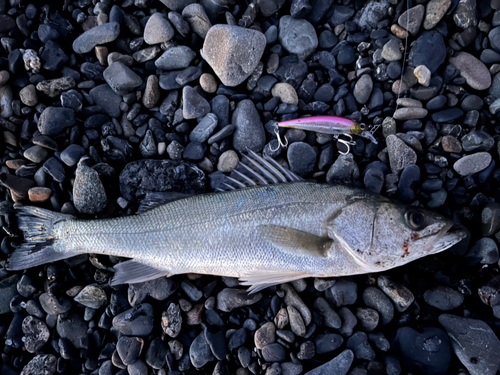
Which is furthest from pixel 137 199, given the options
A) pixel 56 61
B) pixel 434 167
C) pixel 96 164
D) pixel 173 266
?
pixel 434 167

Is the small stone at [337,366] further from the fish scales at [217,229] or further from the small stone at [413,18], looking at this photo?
the small stone at [413,18]

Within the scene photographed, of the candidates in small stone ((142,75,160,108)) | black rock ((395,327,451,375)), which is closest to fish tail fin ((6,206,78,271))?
small stone ((142,75,160,108))

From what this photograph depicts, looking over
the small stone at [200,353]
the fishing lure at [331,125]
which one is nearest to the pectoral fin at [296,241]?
the fishing lure at [331,125]

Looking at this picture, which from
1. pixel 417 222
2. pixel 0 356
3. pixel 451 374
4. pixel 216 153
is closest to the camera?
pixel 417 222

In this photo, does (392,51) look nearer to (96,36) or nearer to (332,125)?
(332,125)

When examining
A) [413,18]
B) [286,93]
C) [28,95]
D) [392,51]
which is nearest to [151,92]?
[28,95]

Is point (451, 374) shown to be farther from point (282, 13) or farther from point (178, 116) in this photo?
point (282, 13)

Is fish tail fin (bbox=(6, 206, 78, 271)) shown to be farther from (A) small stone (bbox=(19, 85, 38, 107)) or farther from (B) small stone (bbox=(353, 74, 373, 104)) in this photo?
(B) small stone (bbox=(353, 74, 373, 104))
